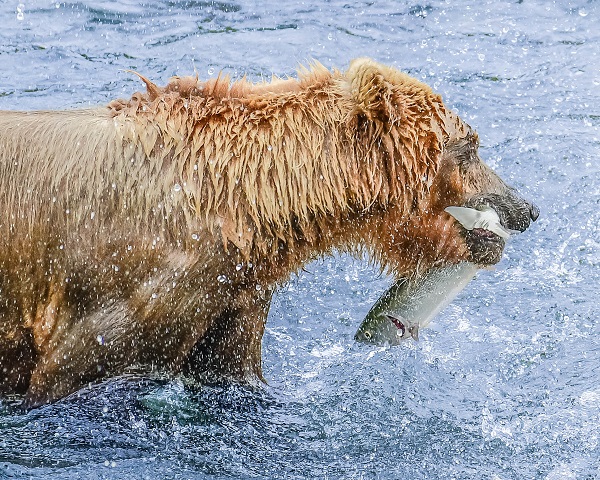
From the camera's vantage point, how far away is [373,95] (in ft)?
14.7

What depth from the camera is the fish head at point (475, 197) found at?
482 cm

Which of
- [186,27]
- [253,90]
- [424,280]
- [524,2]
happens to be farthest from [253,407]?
[524,2]

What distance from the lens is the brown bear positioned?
14.8 feet

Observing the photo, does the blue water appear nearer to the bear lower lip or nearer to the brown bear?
the brown bear

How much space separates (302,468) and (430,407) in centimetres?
89

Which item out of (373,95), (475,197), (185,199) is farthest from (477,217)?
(185,199)

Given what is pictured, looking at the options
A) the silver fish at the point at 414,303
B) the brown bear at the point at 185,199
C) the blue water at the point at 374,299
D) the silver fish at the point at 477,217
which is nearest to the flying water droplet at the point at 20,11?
the blue water at the point at 374,299

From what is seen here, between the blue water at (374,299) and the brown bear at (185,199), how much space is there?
409 millimetres

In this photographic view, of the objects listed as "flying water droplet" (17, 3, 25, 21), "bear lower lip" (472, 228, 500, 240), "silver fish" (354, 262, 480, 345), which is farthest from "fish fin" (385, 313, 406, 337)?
"flying water droplet" (17, 3, 25, 21)

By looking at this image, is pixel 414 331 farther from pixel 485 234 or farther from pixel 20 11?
pixel 20 11

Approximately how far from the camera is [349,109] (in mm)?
4582

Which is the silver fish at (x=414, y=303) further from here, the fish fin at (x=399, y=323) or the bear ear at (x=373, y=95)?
the bear ear at (x=373, y=95)

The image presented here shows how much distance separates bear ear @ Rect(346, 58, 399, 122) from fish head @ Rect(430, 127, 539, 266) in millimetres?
424

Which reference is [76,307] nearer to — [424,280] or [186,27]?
[424,280]
